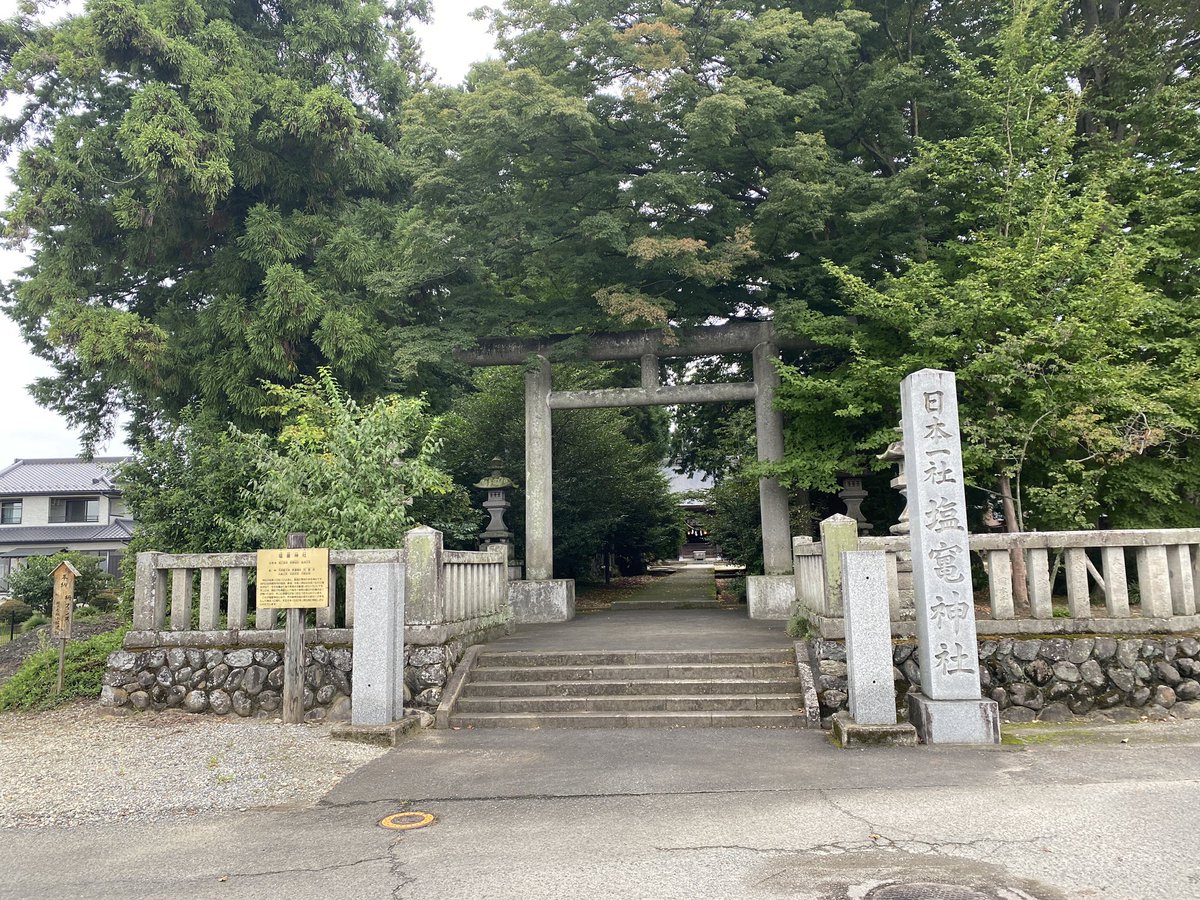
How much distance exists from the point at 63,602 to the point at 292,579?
3074 millimetres

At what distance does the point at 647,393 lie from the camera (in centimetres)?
1376

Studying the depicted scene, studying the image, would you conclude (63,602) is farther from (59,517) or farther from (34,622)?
(59,517)

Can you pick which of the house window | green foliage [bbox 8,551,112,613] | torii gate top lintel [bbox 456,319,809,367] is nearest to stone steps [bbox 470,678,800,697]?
torii gate top lintel [bbox 456,319,809,367]

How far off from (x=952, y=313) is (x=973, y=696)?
509 cm

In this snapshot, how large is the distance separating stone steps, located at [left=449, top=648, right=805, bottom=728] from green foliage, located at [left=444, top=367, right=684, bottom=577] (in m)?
8.82

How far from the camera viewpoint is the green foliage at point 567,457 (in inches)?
682

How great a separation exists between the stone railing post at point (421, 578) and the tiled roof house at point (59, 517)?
27043 millimetres

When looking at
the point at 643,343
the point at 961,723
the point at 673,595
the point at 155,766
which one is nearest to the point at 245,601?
the point at 155,766

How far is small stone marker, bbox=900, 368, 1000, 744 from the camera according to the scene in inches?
255

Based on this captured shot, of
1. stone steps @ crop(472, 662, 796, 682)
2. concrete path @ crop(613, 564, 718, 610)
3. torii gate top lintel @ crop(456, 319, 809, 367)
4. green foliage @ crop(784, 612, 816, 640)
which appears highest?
torii gate top lintel @ crop(456, 319, 809, 367)

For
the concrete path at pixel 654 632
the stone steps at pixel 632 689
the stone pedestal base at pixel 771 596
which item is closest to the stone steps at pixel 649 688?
the stone steps at pixel 632 689

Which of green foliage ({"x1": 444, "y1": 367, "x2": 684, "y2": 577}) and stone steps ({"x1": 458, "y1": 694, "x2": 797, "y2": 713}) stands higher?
green foliage ({"x1": 444, "y1": 367, "x2": 684, "y2": 577})

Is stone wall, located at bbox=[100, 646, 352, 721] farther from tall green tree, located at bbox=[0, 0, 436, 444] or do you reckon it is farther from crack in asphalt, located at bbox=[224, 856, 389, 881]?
tall green tree, located at bbox=[0, 0, 436, 444]

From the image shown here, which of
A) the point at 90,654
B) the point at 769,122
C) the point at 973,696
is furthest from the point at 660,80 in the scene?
the point at 90,654
